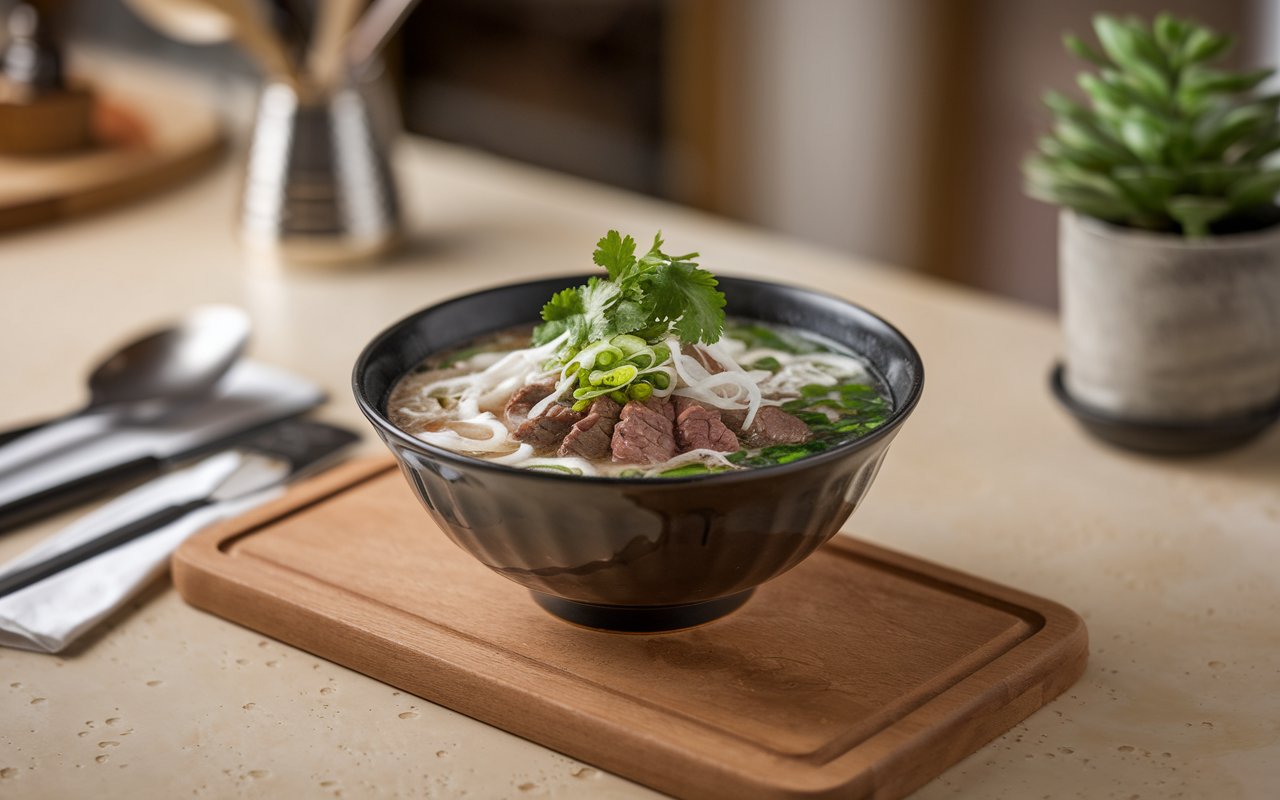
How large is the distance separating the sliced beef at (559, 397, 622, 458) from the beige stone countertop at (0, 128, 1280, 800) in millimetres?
262

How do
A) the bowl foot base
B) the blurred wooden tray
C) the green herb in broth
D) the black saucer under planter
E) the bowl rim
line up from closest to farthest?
the bowl rim < the bowl foot base < the green herb in broth < the black saucer under planter < the blurred wooden tray

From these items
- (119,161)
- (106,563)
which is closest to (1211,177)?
(106,563)

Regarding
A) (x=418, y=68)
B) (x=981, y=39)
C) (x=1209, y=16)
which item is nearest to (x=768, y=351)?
(x=1209, y=16)

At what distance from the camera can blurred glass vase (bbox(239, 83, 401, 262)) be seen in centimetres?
250

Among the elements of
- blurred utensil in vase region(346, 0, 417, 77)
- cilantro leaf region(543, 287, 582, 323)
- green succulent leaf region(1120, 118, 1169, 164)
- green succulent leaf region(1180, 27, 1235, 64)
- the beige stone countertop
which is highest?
green succulent leaf region(1180, 27, 1235, 64)

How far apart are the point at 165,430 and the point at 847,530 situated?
0.94 m

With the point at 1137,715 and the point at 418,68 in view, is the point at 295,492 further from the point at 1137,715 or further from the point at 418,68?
the point at 418,68

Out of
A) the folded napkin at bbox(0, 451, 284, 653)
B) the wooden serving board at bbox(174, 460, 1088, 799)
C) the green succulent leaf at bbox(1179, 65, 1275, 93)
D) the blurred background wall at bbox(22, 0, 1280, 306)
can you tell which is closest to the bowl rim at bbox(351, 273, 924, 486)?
the wooden serving board at bbox(174, 460, 1088, 799)

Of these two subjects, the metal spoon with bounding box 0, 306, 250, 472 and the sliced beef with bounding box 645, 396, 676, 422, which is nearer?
the sliced beef with bounding box 645, 396, 676, 422

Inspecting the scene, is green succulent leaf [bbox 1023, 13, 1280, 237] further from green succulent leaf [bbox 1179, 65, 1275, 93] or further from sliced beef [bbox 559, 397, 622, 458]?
sliced beef [bbox 559, 397, 622, 458]

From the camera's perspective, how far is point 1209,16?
3693 millimetres

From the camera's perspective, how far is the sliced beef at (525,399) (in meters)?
1.36

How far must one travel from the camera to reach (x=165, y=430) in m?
1.94

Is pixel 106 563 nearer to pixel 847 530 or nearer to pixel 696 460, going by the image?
pixel 696 460
